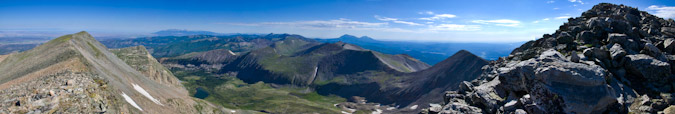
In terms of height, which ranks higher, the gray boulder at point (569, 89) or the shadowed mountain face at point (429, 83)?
the gray boulder at point (569, 89)


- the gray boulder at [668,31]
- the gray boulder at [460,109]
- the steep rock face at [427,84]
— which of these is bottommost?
the steep rock face at [427,84]

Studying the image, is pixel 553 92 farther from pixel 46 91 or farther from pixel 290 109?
pixel 290 109

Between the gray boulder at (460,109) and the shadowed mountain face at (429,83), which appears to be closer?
the gray boulder at (460,109)

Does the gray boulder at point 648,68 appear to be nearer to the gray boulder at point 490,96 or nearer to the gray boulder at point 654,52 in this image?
the gray boulder at point 654,52

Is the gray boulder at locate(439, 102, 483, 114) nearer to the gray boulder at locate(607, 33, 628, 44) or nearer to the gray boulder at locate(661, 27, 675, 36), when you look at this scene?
the gray boulder at locate(607, 33, 628, 44)

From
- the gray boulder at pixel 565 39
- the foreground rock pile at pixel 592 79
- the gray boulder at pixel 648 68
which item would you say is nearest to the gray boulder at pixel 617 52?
the foreground rock pile at pixel 592 79

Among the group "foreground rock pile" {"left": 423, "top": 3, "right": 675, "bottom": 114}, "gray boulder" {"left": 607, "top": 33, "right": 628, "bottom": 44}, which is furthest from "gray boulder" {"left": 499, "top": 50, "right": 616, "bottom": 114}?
"gray boulder" {"left": 607, "top": 33, "right": 628, "bottom": 44}

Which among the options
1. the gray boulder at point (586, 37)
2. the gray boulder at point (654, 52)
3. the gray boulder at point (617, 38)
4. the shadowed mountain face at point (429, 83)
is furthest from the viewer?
the shadowed mountain face at point (429, 83)
